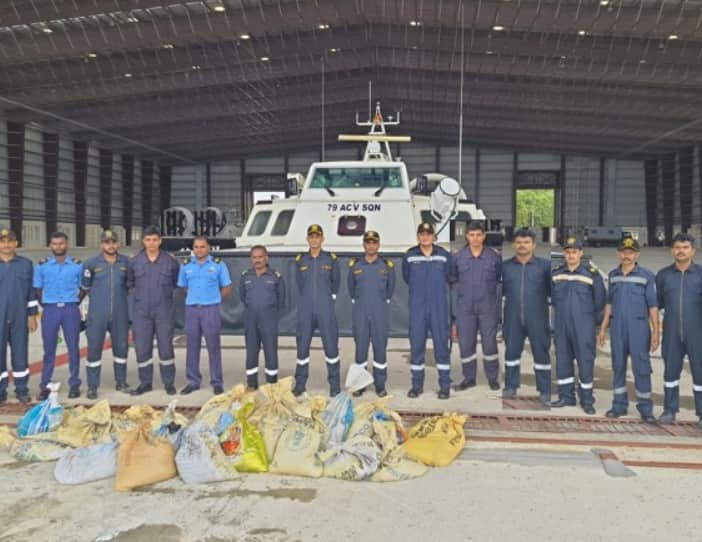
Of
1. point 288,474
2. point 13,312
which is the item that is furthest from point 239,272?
point 288,474

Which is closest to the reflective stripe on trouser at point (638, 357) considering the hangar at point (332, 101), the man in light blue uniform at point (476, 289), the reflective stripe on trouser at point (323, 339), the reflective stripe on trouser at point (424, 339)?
the man in light blue uniform at point (476, 289)

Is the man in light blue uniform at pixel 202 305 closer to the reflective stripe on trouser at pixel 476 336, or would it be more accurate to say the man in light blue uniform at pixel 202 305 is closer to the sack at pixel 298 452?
the sack at pixel 298 452

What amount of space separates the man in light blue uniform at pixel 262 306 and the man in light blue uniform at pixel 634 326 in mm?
3100

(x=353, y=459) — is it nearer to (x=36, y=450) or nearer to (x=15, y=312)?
(x=36, y=450)

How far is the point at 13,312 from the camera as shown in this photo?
5828 millimetres

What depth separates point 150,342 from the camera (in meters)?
6.16

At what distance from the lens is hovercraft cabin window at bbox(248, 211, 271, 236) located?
981cm

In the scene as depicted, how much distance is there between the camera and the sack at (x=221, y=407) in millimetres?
4290

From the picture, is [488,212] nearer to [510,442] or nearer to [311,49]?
[311,49]

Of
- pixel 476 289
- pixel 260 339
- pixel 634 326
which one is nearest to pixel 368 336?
pixel 260 339

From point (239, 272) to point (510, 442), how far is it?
11.3ft

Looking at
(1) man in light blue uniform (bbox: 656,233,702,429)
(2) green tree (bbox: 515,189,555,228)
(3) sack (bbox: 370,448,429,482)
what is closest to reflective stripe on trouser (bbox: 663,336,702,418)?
(1) man in light blue uniform (bbox: 656,233,702,429)

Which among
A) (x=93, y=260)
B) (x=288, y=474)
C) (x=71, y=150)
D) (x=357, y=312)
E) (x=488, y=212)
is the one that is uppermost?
(x=71, y=150)

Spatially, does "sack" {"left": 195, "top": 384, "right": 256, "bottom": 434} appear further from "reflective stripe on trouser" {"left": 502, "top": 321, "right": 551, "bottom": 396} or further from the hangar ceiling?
the hangar ceiling
